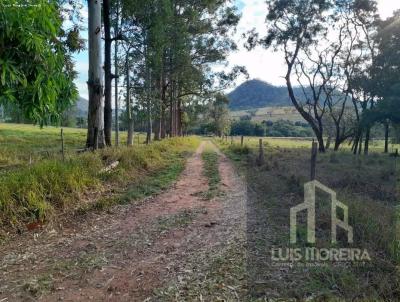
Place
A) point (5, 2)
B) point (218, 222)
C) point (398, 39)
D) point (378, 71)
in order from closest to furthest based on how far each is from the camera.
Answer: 1. point (5, 2)
2. point (218, 222)
3. point (398, 39)
4. point (378, 71)

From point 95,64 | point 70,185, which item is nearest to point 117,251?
point 70,185

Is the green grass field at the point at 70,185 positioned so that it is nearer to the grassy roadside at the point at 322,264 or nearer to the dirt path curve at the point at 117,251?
the dirt path curve at the point at 117,251

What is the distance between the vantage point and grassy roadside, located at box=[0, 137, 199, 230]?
657 centimetres

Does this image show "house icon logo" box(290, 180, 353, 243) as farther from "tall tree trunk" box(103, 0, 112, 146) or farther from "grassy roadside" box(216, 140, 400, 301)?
"tall tree trunk" box(103, 0, 112, 146)

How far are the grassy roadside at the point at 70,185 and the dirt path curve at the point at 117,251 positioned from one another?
47 cm

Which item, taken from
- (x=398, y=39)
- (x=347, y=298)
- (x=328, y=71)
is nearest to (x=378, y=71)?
(x=398, y=39)

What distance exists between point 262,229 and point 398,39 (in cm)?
2952

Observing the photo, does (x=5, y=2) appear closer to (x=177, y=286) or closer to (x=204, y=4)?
(x=177, y=286)

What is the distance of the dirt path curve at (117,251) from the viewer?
4.46 m

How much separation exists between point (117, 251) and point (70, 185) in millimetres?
2914

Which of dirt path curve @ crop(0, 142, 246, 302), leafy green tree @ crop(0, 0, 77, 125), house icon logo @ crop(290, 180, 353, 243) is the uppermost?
leafy green tree @ crop(0, 0, 77, 125)

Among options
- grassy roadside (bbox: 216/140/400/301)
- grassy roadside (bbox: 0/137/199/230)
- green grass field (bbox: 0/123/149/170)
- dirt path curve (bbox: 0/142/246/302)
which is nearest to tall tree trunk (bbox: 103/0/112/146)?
green grass field (bbox: 0/123/149/170)

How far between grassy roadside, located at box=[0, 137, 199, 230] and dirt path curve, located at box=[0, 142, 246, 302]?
0.47m

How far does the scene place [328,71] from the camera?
3756 centimetres
